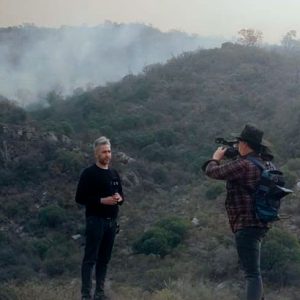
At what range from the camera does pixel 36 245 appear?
618 inches

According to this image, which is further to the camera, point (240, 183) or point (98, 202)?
point (98, 202)

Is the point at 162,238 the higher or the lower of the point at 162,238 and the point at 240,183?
the lower

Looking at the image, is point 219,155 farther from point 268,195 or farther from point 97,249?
point 97,249

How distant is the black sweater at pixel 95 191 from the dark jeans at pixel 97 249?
7 centimetres

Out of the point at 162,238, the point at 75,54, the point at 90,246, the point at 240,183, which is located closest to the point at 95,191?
the point at 90,246

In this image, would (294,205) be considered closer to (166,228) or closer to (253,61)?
(166,228)

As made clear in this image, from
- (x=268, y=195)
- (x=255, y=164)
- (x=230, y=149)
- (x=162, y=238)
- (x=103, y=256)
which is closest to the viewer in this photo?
(x=268, y=195)

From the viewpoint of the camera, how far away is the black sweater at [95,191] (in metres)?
5.56

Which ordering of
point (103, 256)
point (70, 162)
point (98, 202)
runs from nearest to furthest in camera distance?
point (98, 202) < point (103, 256) < point (70, 162)

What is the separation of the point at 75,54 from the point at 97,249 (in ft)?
180

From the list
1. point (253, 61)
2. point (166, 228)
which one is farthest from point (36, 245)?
point (253, 61)

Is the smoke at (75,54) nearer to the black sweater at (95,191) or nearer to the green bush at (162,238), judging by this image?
the green bush at (162,238)

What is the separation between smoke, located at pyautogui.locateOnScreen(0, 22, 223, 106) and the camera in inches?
2045

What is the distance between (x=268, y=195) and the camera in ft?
16.1
